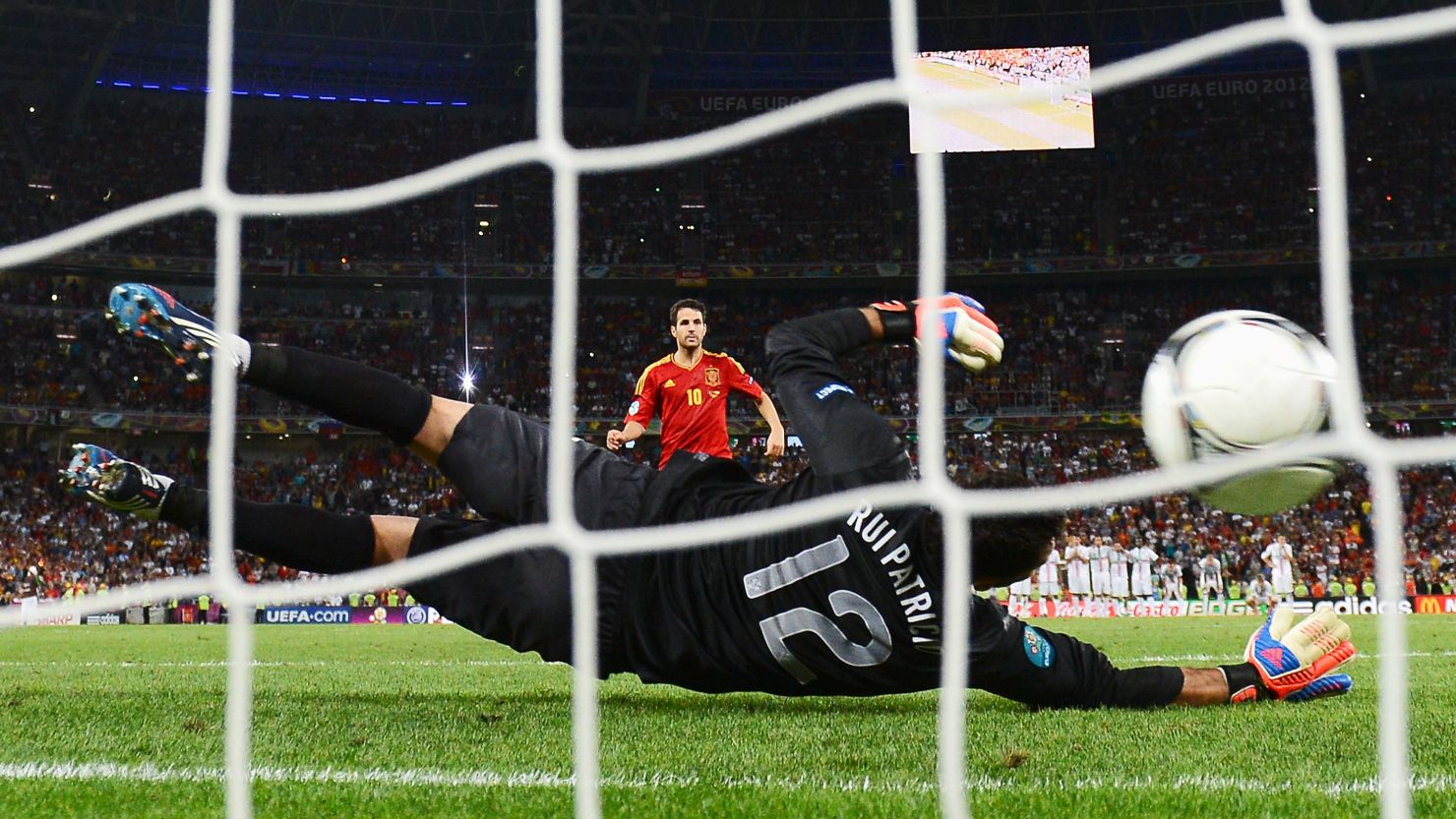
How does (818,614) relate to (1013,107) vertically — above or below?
below

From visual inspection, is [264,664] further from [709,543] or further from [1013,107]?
[1013,107]

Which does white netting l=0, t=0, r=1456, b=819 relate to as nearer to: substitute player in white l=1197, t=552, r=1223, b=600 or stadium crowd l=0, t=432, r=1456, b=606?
stadium crowd l=0, t=432, r=1456, b=606

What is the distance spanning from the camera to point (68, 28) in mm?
24859

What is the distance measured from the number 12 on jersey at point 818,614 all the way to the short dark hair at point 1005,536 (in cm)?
25

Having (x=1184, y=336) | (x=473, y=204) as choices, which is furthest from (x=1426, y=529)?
(x=1184, y=336)

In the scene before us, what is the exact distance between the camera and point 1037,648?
4.01m

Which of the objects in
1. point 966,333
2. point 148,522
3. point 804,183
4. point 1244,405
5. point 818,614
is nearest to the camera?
point 1244,405

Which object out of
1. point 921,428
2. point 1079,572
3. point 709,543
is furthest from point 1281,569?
point 921,428

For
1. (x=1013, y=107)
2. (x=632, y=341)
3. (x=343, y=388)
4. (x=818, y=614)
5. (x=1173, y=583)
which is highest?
(x=1013, y=107)

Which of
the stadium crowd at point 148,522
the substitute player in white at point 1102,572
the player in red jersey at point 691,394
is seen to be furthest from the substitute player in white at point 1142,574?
the player in red jersey at point 691,394

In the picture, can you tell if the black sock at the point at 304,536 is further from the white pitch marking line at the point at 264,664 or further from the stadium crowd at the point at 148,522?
the stadium crowd at the point at 148,522

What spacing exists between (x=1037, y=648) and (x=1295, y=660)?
1.16m

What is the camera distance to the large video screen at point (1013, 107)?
24844mm

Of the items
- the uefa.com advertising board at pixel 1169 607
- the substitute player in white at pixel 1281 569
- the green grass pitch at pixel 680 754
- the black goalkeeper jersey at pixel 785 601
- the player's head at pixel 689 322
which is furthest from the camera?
the uefa.com advertising board at pixel 1169 607
